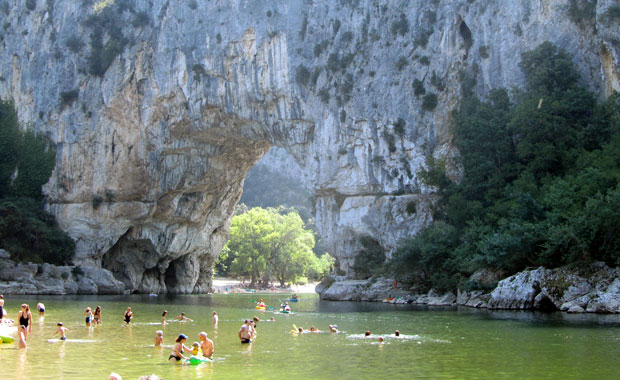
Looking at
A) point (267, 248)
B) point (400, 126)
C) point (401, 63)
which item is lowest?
point (267, 248)

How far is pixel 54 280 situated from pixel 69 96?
16.5 meters

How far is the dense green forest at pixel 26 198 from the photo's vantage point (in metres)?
49.7

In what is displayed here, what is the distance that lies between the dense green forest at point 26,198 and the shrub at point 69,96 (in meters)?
3.75

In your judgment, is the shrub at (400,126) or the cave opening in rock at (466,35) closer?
the cave opening in rock at (466,35)

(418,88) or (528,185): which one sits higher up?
(418,88)

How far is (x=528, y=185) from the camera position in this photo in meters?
33.8

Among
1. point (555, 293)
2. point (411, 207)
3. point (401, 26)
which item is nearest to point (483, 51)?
point (401, 26)

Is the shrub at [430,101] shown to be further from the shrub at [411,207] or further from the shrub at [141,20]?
the shrub at [141,20]

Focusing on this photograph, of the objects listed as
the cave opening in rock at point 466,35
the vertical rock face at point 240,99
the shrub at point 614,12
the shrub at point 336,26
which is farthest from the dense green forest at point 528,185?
the shrub at point 336,26

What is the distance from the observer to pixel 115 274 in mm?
58312

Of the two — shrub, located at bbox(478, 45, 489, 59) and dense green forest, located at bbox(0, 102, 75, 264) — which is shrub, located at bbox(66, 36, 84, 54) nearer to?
dense green forest, located at bbox(0, 102, 75, 264)

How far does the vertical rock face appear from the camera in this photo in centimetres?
4247

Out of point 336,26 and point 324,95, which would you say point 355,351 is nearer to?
point 324,95

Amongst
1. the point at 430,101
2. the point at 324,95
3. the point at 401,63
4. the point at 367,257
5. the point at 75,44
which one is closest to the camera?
the point at 430,101
